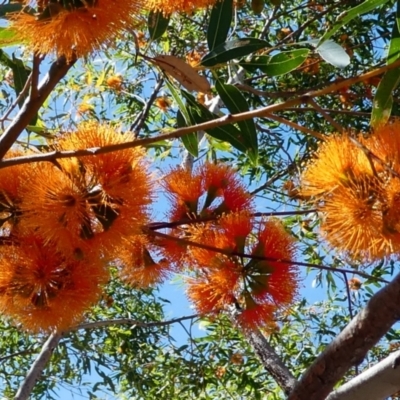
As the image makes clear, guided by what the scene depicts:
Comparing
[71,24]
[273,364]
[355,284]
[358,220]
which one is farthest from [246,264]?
[355,284]

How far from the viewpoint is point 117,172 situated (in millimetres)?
1005

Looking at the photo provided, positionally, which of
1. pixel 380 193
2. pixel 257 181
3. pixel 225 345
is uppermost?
pixel 257 181

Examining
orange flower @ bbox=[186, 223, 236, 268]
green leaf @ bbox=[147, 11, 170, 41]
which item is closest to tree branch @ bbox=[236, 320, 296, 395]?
orange flower @ bbox=[186, 223, 236, 268]

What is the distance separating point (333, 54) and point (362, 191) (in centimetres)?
24

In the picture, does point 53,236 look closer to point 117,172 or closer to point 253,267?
point 117,172

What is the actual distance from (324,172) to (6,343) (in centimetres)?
279

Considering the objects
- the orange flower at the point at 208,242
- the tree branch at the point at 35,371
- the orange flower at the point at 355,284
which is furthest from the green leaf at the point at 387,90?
the orange flower at the point at 355,284

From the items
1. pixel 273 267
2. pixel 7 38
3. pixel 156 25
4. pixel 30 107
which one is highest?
pixel 156 25

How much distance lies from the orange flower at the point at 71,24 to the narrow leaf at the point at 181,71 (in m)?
0.25

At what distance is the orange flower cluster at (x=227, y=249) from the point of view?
1.17 meters

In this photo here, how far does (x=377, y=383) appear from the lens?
→ 49.6 inches

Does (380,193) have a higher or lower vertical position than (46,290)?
lower

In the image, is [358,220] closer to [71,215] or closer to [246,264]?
[246,264]

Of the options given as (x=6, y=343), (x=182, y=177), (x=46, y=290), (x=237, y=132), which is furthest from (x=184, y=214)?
(x=6, y=343)
